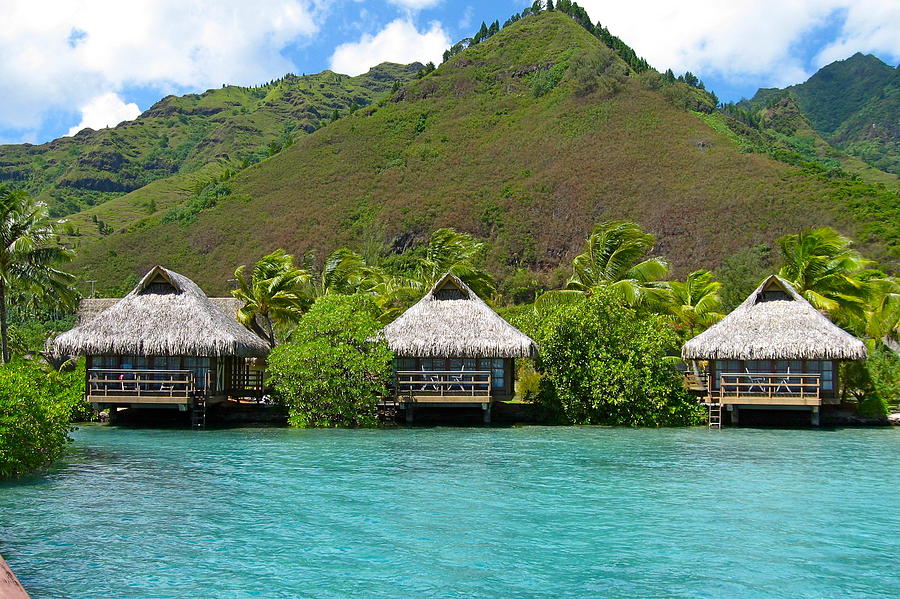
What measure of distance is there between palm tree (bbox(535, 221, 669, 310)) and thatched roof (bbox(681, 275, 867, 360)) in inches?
132

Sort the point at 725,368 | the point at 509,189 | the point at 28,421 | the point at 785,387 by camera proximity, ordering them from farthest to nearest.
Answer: the point at 509,189, the point at 725,368, the point at 785,387, the point at 28,421

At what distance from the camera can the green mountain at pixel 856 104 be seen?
14088cm

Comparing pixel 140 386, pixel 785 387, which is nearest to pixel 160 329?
pixel 140 386

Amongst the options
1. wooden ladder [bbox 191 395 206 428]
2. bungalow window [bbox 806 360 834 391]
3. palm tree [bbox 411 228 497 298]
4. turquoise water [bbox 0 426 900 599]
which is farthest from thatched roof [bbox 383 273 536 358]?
bungalow window [bbox 806 360 834 391]

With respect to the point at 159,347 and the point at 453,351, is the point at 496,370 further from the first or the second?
the point at 159,347

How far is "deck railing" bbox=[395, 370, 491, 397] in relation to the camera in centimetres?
2380

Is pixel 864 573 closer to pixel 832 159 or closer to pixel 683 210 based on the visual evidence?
pixel 683 210

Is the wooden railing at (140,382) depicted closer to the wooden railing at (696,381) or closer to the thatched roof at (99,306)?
the thatched roof at (99,306)

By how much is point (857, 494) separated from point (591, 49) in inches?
3667

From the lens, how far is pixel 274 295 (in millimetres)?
29578

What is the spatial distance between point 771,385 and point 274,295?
16682 mm

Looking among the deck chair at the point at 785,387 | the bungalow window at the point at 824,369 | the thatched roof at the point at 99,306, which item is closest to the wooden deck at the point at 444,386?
the deck chair at the point at 785,387

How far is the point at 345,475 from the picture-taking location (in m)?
16.1

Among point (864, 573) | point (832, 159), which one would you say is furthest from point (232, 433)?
point (832, 159)
